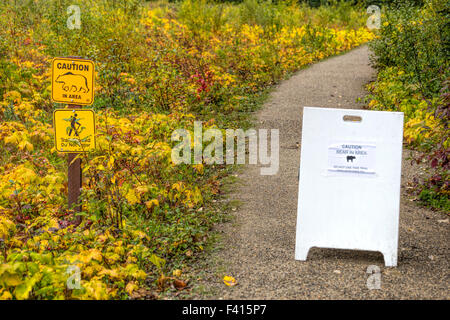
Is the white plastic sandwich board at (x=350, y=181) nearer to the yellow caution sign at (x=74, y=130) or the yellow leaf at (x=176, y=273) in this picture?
the yellow leaf at (x=176, y=273)

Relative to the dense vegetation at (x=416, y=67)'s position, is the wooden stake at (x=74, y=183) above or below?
below

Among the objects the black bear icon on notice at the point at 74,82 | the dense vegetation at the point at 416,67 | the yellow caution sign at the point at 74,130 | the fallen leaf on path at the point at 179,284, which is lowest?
the fallen leaf on path at the point at 179,284

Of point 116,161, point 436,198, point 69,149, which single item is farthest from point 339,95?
point 69,149

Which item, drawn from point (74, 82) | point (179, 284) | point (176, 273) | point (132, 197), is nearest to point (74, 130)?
point (74, 82)

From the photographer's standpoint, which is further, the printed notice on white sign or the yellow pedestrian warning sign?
the yellow pedestrian warning sign

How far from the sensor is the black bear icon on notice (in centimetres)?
428

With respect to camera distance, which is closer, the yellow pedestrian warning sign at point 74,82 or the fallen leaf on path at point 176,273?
the fallen leaf on path at point 176,273

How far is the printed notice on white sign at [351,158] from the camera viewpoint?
3.73m

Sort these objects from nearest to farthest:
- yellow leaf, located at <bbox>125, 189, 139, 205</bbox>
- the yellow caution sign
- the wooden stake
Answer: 1. the yellow caution sign
2. the wooden stake
3. yellow leaf, located at <bbox>125, 189, 139, 205</bbox>

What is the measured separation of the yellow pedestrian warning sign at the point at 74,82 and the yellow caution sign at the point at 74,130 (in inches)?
4.8

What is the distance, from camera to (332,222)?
384 centimetres

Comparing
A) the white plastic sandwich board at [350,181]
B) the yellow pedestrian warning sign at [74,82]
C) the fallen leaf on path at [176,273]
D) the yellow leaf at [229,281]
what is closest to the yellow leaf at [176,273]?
the fallen leaf on path at [176,273]

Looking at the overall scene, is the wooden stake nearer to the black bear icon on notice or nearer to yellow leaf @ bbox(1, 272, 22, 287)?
the black bear icon on notice

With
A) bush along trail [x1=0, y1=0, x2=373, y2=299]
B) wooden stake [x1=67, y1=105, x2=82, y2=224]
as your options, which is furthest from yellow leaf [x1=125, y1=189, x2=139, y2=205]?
wooden stake [x1=67, y1=105, x2=82, y2=224]
